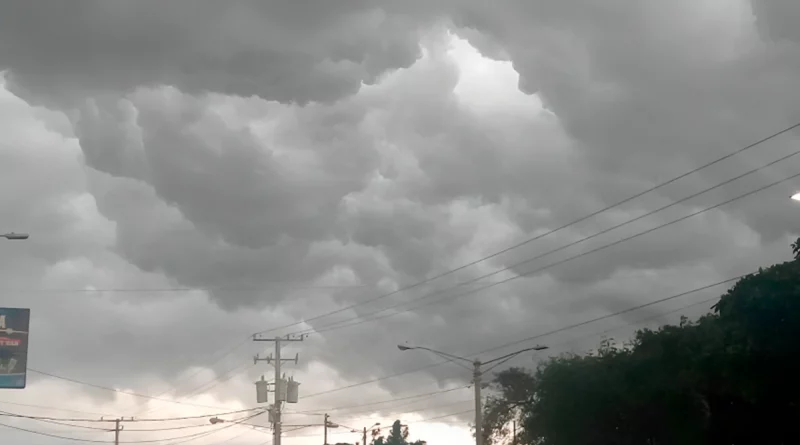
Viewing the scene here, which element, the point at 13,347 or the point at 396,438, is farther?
the point at 396,438

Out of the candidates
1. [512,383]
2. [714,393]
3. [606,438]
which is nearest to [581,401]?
[606,438]

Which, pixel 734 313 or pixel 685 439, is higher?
pixel 734 313

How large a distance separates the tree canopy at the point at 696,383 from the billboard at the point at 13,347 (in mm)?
39841

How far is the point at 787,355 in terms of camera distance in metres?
46.7

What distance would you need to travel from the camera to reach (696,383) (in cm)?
6162

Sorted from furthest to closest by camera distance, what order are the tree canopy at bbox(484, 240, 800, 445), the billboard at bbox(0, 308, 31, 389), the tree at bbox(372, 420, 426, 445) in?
1. the tree at bbox(372, 420, 426, 445)
2. the billboard at bbox(0, 308, 31, 389)
3. the tree canopy at bbox(484, 240, 800, 445)

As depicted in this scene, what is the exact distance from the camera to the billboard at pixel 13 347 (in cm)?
5619

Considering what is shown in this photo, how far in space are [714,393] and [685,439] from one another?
22.8 ft

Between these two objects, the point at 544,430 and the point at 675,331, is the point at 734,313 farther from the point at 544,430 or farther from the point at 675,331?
the point at 544,430

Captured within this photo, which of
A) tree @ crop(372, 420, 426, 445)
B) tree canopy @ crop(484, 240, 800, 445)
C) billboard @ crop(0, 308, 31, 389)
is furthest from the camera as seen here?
tree @ crop(372, 420, 426, 445)

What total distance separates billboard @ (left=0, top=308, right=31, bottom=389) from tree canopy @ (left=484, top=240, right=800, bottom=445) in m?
39.8

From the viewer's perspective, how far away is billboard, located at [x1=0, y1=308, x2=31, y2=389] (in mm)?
56188

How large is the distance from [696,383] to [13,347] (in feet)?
141

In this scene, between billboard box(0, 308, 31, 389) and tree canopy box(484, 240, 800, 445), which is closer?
tree canopy box(484, 240, 800, 445)
